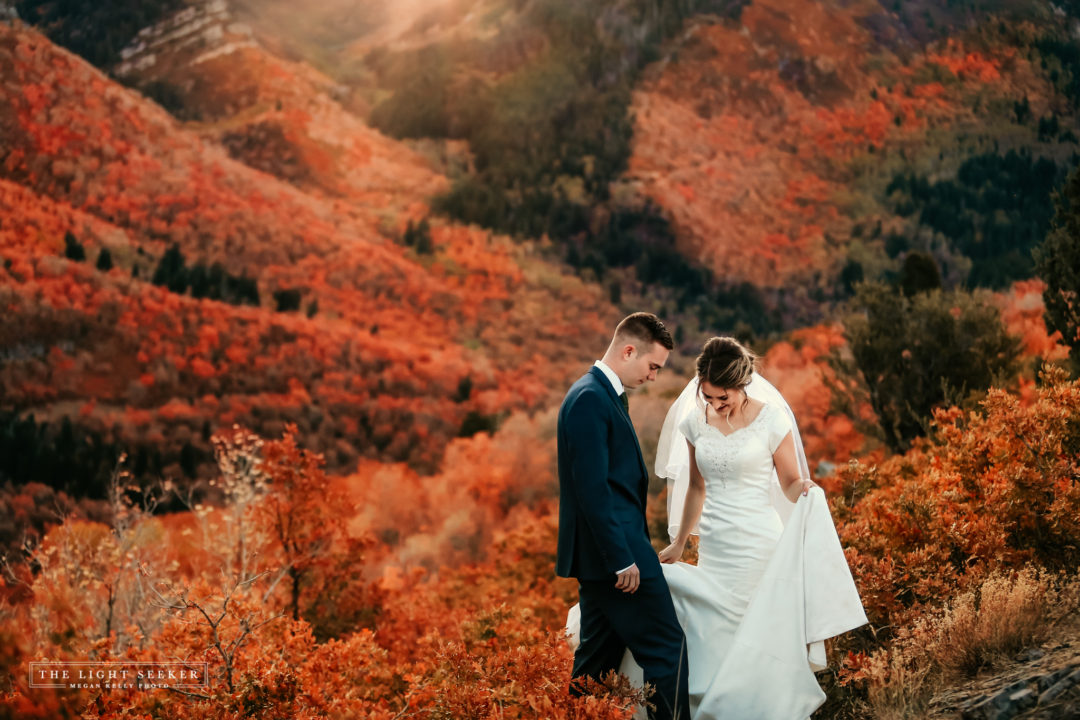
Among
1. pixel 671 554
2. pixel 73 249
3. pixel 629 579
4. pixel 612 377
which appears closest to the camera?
pixel 629 579

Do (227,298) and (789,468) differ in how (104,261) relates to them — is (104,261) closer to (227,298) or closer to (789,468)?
(227,298)

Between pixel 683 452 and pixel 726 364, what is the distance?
2.30ft

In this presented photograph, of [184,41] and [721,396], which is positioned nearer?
[721,396]

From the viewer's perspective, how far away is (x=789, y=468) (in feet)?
11.6

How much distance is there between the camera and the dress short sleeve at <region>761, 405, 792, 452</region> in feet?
11.6

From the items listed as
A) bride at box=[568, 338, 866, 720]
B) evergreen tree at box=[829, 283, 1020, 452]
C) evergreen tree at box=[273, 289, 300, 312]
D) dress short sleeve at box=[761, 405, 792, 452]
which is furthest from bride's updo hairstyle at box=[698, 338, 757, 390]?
evergreen tree at box=[273, 289, 300, 312]

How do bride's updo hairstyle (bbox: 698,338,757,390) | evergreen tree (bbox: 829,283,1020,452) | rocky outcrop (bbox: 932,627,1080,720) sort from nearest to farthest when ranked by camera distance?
Answer: 1. rocky outcrop (bbox: 932,627,1080,720)
2. bride's updo hairstyle (bbox: 698,338,757,390)
3. evergreen tree (bbox: 829,283,1020,452)

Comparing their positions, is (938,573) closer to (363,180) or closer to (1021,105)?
(363,180)

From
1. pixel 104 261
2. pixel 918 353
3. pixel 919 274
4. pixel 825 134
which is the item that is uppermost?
pixel 918 353

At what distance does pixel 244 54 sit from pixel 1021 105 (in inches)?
2179

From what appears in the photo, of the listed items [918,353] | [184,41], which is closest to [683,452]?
[918,353]

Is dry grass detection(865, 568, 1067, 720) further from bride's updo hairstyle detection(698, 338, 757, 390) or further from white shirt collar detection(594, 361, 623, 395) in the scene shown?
white shirt collar detection(594, 361, 623, 395)

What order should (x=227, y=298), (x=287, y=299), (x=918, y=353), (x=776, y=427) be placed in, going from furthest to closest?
(x=287, y=299) < (x=227, y=298) < (x=918, y=353) < (x=776, y=427)

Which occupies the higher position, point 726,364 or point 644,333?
point 644,333
